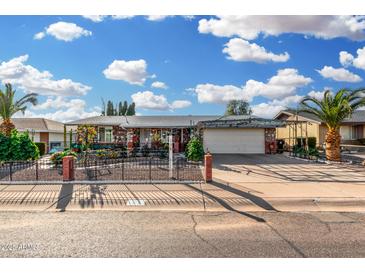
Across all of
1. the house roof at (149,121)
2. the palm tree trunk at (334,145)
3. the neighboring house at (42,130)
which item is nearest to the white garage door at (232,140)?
the house roof at (149,121)

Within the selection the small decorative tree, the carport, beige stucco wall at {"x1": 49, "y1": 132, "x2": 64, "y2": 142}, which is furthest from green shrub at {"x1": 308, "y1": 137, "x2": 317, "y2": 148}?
beige stucco wall at {"x1": 49, "y1": 132, "x2": 64, "y2": 142}

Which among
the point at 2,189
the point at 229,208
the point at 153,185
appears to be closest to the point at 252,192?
the point at 229,208

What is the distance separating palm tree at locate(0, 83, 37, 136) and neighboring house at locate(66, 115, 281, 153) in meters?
4.01

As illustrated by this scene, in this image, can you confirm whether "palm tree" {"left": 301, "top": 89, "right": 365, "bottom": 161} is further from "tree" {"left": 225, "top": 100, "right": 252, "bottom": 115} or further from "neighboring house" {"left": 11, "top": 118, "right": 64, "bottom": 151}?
"tree" {"left": 225, "top": 100, "right": 252, "bottom": 115}

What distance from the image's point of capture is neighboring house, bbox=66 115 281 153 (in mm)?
24080

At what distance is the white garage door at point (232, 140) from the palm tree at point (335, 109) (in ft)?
19.6

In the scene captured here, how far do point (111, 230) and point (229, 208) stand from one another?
335 centimetres

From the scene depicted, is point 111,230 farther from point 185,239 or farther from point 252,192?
point 252,192

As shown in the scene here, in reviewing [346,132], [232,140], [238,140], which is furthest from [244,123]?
[346,132]

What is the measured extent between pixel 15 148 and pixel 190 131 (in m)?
15.3

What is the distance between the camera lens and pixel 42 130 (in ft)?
105

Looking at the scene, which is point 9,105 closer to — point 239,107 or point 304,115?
point 304,115

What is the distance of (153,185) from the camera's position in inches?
419

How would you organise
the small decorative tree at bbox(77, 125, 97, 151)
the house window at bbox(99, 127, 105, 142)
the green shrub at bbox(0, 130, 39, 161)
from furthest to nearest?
the house window at bbox(99, 127, 105, 142) → the green shrub at bbox(0, 130, 39, 161) → the small decorative tree at bbox(77, 125, 97, 151)
